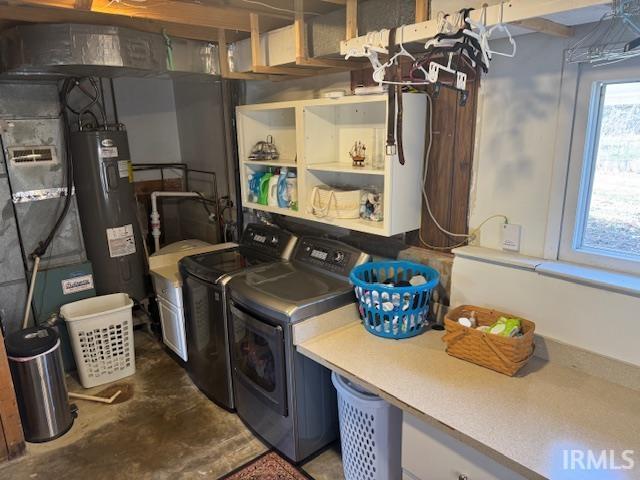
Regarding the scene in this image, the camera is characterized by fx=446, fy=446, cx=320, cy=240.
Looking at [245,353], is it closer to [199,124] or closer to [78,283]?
[78,283]

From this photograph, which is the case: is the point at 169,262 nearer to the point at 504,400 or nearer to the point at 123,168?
the point at 123,168

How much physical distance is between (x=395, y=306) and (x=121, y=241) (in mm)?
2166

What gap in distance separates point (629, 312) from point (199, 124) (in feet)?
10.6

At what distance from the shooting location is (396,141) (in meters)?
1.87

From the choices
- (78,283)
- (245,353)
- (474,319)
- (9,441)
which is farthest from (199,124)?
(474,319)

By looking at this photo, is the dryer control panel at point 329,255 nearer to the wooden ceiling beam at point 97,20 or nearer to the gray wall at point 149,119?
the wooden ceiling beam at point 97,20

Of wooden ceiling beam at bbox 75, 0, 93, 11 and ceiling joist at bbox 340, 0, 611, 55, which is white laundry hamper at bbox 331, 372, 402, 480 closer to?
ceiling joist at bbox 340, 0, 611, 55

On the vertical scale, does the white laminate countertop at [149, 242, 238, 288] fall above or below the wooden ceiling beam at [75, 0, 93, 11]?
below

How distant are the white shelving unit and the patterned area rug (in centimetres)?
119

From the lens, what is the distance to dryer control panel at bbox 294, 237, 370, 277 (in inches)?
88.4

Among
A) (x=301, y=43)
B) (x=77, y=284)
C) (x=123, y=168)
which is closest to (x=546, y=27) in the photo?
(x=301, y=43)

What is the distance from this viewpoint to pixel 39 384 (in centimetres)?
234

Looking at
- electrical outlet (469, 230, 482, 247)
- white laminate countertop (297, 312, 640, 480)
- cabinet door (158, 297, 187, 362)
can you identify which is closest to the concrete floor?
cabinet door (158, 297, 187, 362)

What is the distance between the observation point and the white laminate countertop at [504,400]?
4.15 feet
